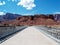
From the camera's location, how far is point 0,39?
14.0 metres
